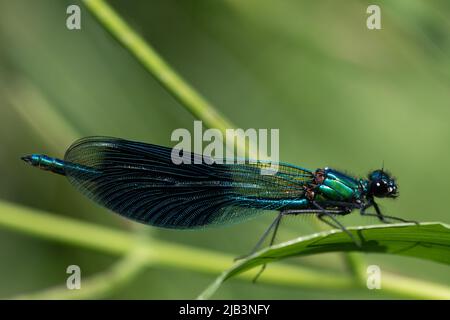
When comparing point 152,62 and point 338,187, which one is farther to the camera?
point 338,187

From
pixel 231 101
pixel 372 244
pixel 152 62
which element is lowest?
pixel 372 244

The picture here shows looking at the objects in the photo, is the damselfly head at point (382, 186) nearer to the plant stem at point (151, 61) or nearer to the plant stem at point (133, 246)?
the plant stem at point (133, 246)

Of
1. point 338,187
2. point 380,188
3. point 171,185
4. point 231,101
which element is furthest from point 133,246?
point 231,101

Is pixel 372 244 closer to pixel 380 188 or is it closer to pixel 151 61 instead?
pixel 380 188

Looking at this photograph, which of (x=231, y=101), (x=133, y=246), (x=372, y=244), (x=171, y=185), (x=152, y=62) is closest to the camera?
(x=372, y=244)

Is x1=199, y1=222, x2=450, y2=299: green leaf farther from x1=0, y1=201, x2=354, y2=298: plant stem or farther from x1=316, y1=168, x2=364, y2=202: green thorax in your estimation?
x1=316, y1=168, x2=364, y2=202: green thorax

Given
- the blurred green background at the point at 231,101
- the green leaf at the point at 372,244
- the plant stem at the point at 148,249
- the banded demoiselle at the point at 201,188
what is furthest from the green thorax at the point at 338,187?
the green leaf at the point at 372,244

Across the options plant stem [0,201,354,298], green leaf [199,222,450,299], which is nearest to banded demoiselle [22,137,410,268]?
plant stem [0,201,354,298]
